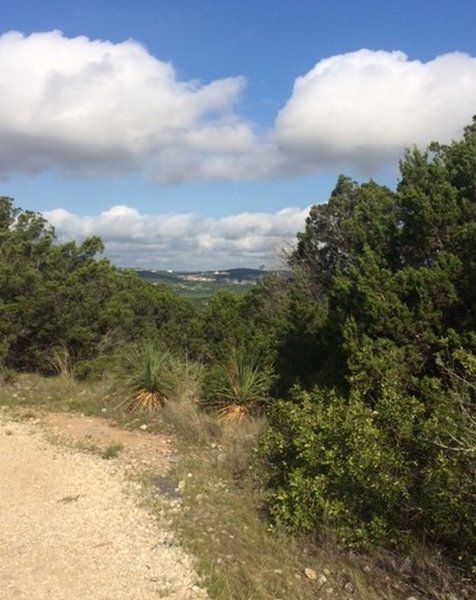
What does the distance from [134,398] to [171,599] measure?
6406mm

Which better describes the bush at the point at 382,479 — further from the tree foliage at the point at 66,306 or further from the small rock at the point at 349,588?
the tree foliage at the point at 66,306

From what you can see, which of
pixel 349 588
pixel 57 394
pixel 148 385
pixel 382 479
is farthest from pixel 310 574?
pixel 57 394

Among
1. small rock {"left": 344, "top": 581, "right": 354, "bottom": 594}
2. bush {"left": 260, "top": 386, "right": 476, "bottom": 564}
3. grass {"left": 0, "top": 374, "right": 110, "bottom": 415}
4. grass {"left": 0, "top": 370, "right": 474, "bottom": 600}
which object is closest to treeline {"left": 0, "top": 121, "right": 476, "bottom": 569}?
bush {"left": 260, "top": 386, "right": 476, "bottom": 564}

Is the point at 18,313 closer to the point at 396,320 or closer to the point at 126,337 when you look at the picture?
the point at 126,337

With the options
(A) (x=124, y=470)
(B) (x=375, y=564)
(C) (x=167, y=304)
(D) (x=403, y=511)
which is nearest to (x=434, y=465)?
(D) (x=403, y=511)

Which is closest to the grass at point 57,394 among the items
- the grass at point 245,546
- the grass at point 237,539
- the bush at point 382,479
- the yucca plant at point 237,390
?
the yucca plant at point 237,390

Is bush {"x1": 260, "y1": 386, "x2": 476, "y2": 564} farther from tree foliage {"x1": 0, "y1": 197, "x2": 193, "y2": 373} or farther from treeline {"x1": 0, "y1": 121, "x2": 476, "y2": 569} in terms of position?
tree foliage {"x1": 0, "y1": 197, "x2": 193, "y2": 373}

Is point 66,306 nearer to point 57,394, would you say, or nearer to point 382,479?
point 57,394

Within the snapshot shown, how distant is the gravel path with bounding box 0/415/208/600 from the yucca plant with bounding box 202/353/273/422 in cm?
250

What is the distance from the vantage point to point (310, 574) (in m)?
4.91

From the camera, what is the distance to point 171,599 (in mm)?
4383

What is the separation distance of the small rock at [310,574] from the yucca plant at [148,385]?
565cm

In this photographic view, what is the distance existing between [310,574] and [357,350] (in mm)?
2815

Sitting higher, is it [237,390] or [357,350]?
[357,350]
